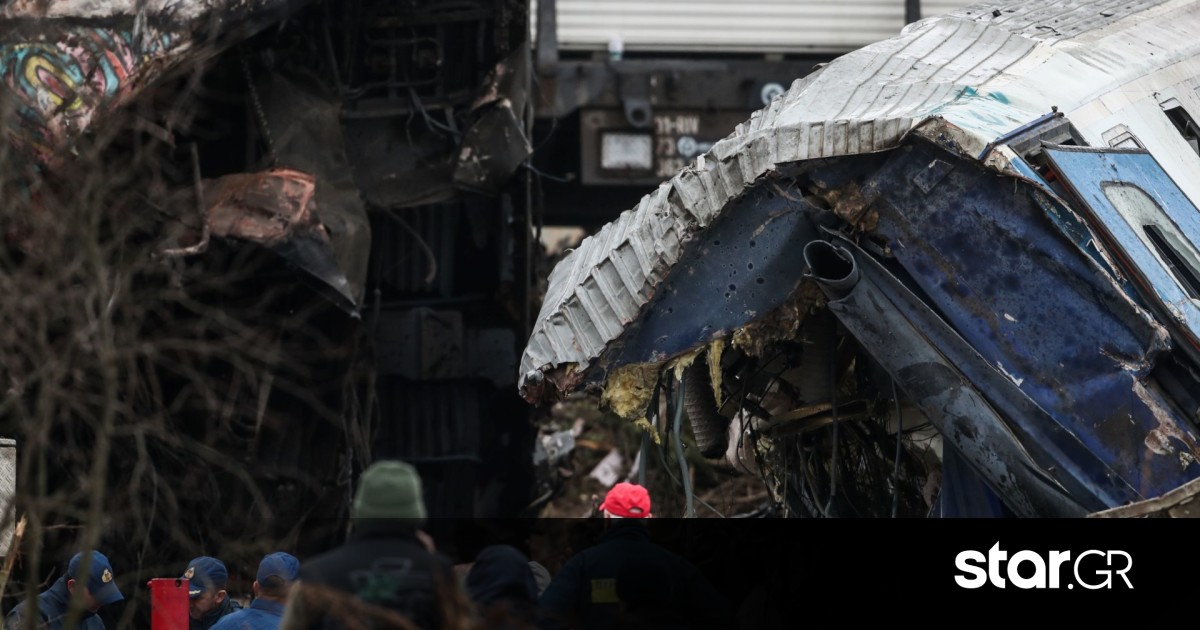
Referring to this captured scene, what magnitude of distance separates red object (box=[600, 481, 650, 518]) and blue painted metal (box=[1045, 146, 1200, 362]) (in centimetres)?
221

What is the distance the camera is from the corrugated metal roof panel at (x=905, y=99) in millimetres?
7160

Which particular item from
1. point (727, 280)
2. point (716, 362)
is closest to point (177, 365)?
point (716, 362)

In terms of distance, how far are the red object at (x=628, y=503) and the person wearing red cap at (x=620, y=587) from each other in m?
0.14

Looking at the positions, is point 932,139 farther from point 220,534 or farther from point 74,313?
point 220,534

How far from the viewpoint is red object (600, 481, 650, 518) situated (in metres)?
5.58

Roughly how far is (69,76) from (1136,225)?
6.12 metres

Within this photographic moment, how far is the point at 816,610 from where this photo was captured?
8312mm

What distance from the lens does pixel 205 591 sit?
24.0 ft

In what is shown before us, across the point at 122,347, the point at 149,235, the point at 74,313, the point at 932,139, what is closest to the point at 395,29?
the point at 149,235

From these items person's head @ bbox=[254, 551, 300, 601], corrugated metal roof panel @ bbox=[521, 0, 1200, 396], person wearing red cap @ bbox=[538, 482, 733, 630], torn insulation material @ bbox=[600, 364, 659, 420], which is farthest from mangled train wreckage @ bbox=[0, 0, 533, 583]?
person wearing red cap @ bbox=[538, 482, 733, 630]

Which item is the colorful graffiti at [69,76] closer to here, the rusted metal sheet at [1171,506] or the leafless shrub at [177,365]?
the leafless shrub at [177,365]

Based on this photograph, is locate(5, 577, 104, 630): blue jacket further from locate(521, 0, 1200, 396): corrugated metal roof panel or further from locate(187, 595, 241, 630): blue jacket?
locate(521, 0, 1200, 396): corrugated metal roof panel
